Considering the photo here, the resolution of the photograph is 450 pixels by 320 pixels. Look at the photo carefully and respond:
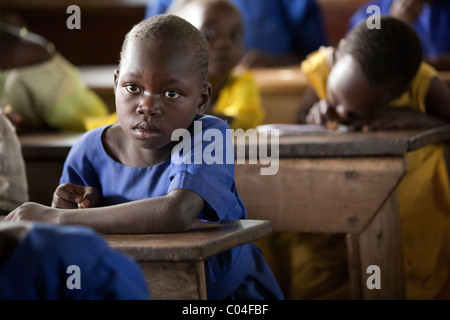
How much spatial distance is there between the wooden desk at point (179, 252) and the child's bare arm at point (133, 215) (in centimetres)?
2

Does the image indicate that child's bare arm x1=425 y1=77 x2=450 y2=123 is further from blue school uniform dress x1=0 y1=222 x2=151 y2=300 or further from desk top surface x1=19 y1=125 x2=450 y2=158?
blue school uniform dress x1=0 y1=222 x2=151 y2=300

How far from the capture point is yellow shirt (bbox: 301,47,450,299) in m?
2.28

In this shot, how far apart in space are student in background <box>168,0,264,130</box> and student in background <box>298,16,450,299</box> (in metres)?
0.30

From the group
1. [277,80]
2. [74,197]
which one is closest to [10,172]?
[74,197]

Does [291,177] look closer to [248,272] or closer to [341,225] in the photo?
[341,225]

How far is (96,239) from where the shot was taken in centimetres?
83

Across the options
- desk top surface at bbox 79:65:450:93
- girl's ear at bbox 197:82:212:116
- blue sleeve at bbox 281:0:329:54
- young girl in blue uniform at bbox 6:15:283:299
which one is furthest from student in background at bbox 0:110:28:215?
blue sleeve at bbox 281:0:329:54

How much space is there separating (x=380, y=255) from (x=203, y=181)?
909mm

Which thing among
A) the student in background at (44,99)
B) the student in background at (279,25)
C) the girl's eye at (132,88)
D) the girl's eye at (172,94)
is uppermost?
the student in background at (279,25)

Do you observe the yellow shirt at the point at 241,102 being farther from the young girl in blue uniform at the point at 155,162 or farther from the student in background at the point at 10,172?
the young girl in blue uniform at the point at 155,162

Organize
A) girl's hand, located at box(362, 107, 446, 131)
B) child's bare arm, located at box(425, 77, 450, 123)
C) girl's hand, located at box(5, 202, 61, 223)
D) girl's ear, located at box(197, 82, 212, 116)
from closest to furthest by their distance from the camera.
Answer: girl's hand, located at box(5, 202, 61, 223)
girl's ear, located at box(197, 82, 212, 116)
girl's hand, located at box(362, 107, 446, 131)
child's bare arm, located at box(425, 77, 450, 123)

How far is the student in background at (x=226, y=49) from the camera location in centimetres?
264

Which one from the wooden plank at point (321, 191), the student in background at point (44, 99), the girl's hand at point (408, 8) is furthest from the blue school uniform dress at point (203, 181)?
the girl's hand at point (408, 8)

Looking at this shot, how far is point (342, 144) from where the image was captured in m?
1.93
